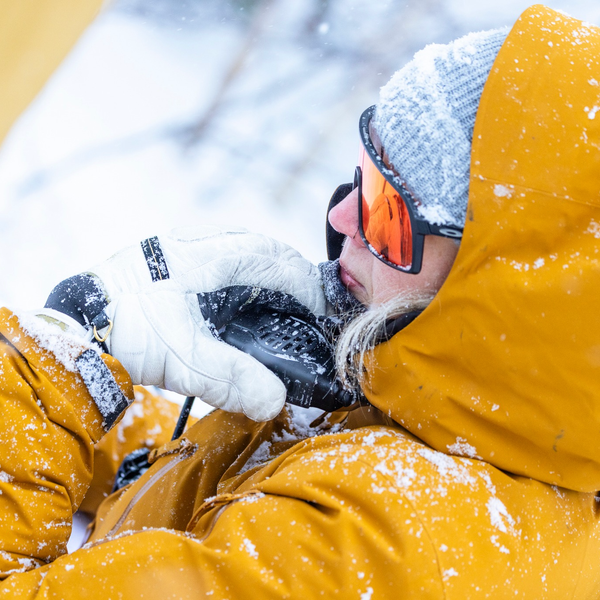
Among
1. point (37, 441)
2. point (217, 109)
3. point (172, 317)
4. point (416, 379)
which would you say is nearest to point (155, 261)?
point (172, 317)

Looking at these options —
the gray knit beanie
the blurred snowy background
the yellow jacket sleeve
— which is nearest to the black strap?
the yellow jacket sleeve

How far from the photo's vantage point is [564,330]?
663mm

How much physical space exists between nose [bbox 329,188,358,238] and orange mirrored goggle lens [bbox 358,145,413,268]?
0.24 ft

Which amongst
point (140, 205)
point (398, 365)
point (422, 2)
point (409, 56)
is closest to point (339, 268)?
point (398, 365)

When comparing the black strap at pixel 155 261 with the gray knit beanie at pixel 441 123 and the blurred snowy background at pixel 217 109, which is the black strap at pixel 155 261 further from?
the blurred snowy background at pixel 217 109

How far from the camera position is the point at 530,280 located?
666mm

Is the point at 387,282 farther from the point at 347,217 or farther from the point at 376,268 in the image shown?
the point at 347,217

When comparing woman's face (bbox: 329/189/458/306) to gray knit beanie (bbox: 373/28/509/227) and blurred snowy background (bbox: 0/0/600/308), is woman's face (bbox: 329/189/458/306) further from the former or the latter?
blurred snowy background (bbox: 0/0/600/308)

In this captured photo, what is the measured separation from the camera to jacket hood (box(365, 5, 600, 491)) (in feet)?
2.11

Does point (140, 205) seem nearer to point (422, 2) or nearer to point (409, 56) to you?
point (409, 56)

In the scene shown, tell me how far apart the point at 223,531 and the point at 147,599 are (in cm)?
11

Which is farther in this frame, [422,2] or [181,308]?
[422,2]

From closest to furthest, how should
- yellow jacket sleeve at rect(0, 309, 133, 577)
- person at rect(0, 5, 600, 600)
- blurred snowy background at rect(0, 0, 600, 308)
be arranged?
person at rect(0, 5, 600, 600) → yellow jacket sleeve at rect(0, 309, 133, 577) → blurred snowy background at rect(0, 0, 600, 308)

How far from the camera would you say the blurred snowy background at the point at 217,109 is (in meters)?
2.34
